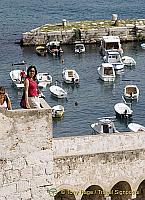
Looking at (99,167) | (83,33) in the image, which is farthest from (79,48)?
(99,167)

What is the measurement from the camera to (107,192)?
70.0 feet

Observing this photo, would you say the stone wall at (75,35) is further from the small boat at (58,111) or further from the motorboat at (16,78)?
the small boat at (58,111)

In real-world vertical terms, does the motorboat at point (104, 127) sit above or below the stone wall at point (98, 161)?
above

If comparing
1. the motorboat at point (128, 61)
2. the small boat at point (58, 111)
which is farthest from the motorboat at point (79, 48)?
the small boat at point (58, 111)

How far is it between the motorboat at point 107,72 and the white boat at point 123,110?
42.6 ft

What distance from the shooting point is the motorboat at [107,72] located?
2844 inches

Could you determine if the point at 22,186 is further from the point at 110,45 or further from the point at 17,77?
the point at 110,45

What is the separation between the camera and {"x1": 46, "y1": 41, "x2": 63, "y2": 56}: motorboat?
87.6 metres

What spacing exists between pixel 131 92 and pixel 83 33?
105 ft

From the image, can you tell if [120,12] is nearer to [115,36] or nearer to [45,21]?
[45,21]

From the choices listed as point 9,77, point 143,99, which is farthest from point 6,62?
point 143,99

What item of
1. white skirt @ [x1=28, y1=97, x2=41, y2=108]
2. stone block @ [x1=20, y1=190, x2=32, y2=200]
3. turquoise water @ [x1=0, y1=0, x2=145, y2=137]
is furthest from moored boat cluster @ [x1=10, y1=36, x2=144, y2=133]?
stone block @ [x1=20, y1=190, x2=32, y2=200]

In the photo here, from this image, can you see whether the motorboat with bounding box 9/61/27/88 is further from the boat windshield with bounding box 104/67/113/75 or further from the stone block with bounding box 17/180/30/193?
the stone block with bounding box 17/180/30/193

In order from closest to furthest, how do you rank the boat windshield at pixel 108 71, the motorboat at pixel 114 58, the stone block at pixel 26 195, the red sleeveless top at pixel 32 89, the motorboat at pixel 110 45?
the stone block at pixel 26 195
the red sleeveless top at pixel 32 89
the boat windshield at pixel 108 71
the motorboat at pixel 114 58
the motorboat at pixel 110 45
